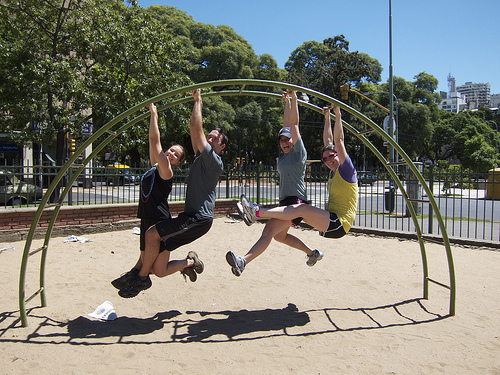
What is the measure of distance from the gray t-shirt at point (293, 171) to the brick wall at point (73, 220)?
19.8ft

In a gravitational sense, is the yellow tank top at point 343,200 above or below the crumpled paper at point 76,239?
above

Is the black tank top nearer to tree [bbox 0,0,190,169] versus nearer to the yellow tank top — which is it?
the yellow tank top

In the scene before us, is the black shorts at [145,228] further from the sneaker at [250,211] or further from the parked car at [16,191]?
the parked car at [16,191]

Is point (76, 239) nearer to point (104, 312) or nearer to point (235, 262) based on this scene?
point (104, 312)

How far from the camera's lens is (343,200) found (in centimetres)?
429

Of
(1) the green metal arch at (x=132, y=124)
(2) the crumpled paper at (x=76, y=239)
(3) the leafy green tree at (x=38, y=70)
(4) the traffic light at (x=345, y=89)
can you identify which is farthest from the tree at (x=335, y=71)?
(1) the green metal arch at (x=132, y=124)

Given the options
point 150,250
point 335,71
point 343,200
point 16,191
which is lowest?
point 150,250

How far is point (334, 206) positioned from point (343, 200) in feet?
0.37

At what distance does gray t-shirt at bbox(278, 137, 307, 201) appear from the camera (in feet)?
14.3

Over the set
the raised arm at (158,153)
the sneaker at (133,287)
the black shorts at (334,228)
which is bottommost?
the sneaker at (133,287)

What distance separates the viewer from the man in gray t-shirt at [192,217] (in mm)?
3775

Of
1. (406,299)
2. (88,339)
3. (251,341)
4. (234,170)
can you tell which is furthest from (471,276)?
(234,170)

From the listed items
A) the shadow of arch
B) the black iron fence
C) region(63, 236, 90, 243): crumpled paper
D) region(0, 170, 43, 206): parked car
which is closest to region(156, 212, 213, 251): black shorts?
the shadow of arch

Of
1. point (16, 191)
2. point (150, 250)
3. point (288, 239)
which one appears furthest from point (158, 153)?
point (16, 191)
